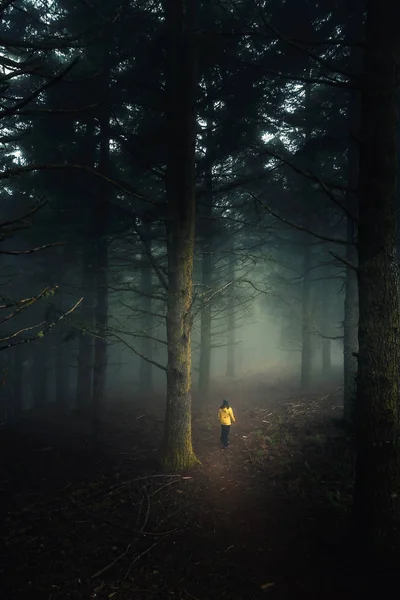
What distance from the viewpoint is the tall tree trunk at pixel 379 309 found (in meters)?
4.72

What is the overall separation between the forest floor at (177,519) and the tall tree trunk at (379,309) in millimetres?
860

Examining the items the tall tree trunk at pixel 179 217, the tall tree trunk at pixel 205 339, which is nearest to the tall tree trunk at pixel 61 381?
the tall tree trunk at pixel 205 339

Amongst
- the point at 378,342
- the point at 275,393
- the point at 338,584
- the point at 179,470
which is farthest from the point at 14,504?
the point at 275,393

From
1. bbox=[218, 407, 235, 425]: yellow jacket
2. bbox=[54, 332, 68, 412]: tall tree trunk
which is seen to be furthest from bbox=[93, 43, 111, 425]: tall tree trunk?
bbox=[54, 332, 68, 412]: tall tree trunk

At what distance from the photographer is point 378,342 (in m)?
4.87

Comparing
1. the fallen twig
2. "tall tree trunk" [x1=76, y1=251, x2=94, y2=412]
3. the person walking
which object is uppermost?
"tall tree trunk" [x1=76, y1=251, x2=94, y2=412]

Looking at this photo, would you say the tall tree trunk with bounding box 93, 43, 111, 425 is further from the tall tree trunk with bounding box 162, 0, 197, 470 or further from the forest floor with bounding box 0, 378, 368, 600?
the tall tree trunk with bounding box 162, 0, 197, 470

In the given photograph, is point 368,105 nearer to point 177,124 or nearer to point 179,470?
point 177,124

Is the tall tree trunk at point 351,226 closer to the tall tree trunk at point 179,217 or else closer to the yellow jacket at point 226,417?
the yellow jacket at point 226,417

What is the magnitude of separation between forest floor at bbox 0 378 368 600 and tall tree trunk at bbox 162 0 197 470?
1.14 metres

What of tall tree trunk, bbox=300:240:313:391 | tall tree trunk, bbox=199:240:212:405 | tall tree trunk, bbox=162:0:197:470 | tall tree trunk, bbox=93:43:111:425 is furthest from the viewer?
tall tree trunk, bbox=300:240:313:391

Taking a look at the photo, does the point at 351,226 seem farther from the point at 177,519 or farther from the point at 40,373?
the point at 40,373

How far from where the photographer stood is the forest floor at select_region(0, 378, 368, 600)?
486 centimetres

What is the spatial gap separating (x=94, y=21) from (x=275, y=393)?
59.8 feet
